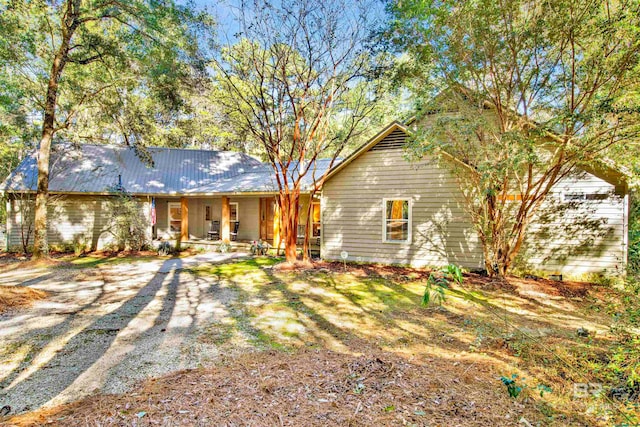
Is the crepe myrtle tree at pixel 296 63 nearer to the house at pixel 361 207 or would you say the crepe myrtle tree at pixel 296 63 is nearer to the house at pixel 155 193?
the house at pixel 361 207

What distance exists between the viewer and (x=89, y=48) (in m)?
10.7

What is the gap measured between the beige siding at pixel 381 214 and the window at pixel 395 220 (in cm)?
16

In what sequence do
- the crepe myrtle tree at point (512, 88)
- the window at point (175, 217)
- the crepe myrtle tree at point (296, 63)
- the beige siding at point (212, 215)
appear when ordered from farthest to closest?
the window at point (175, 217) → the beige siding at point (212, 215) → the crepe myrtle tree at point (296, 63) → the crepe myrtle tree at point (512, 88)

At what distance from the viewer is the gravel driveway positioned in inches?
135

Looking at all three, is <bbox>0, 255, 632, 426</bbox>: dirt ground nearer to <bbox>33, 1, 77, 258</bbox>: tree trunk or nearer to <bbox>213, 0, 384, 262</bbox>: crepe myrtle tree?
<bbox>33, 1, 77, 258</bbox>: tree trunk

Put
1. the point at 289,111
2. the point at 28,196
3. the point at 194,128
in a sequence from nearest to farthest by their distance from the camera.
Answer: the point at 289,111
the point at 28,196
the point at 194,128

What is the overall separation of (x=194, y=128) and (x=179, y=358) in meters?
24.4

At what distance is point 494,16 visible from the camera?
6.79 meters

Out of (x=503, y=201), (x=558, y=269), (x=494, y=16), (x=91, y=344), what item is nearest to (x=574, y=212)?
(x=558, y=269)

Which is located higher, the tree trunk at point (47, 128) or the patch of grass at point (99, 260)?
the tree trunk at point (47, 128)

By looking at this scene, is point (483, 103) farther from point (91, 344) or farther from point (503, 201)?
point (91, 344)

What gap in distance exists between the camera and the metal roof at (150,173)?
13750mm

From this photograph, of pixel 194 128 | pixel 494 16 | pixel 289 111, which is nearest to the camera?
pixel 494 16

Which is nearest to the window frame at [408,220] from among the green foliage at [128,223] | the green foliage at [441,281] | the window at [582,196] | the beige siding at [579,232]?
the beige siding at [579,232]
